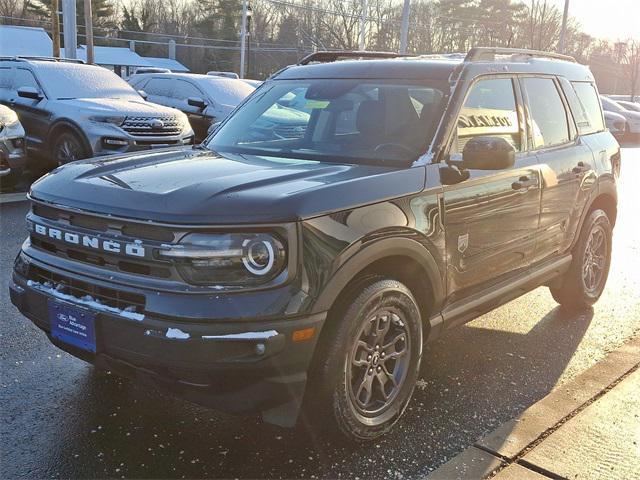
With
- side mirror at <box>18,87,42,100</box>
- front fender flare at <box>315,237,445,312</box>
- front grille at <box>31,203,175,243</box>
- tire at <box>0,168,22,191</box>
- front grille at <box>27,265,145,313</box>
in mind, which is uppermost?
side mirror at <box>18,87,42,100</box>

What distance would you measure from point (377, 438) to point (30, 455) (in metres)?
1.60

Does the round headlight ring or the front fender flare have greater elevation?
the round headlight ring

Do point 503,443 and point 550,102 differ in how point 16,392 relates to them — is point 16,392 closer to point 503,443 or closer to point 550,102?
point 503,443

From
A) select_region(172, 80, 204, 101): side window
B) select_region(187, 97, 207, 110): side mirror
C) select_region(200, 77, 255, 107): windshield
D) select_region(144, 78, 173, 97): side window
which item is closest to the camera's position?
select_region(187, 97, 207, 110): side mirror

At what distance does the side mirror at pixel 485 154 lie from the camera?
3.49m

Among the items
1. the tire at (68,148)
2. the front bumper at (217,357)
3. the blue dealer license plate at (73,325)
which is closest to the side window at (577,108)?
the front bumper at (217,357)

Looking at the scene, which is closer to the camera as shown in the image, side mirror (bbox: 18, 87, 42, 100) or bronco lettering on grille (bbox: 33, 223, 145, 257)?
bronco lettering on grille (bbox: 33, 223, 145, 257)

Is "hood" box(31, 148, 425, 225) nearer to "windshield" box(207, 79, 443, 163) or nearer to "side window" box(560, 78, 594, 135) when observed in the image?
"windshield" box(207, 79, 443, 163)

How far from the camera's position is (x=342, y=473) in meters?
3.00

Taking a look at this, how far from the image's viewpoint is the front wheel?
9.96 m

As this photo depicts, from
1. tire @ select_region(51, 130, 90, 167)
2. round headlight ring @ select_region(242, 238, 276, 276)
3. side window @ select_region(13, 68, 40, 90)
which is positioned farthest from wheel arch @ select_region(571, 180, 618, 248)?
side window @ select_region(13, 68, 40, 90)

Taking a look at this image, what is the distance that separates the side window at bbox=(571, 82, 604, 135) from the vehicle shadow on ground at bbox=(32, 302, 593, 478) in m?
2.15

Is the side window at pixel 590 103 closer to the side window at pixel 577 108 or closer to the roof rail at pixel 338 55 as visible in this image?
the side window at pixel 577 108

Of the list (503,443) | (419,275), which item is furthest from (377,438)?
(419,275)
